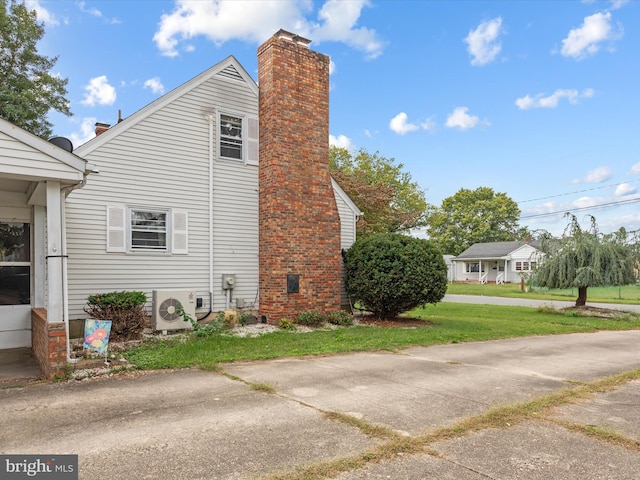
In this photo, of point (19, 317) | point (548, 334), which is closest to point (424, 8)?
point (548, 334)

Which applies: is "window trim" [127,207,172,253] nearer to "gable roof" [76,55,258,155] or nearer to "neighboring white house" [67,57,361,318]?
"neighboring white house" [67,57,361,318]

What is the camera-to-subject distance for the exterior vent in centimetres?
1088

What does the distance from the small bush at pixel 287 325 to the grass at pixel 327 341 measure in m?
0.40

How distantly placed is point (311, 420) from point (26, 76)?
22.8 metres

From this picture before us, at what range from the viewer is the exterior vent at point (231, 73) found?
1088 cm

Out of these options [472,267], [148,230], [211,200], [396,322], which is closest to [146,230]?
[148,230]

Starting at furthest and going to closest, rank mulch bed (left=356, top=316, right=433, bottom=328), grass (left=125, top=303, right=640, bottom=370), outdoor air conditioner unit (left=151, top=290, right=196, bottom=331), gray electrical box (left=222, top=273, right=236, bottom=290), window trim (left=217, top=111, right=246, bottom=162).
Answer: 1. mulch bed (left=356, top=316, right=433, bottom=328)
2. window trim (left=217, top=111, right=246, bottom=162)
3. gray electrical box (left=222, top=273, right=236, bottom=290)
4. outdoor air conditioner unit (left=151, top=290, right=196, bottom=331)
5. grass (left=125, top=303, right=640, bottom=370)

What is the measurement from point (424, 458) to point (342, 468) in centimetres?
65

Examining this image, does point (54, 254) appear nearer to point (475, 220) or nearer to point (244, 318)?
point (244, 318)

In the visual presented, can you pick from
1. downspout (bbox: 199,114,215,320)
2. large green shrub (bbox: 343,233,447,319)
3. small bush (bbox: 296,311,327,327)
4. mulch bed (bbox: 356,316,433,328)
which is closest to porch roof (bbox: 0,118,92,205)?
downspout (bbox: 199,114,215,320)

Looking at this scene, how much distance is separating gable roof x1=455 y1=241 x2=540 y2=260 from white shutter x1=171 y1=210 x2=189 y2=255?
3741 centimetres

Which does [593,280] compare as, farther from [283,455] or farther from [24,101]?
[24,101]

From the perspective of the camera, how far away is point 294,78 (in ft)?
35.3

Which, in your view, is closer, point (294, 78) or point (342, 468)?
point (342, 468)
